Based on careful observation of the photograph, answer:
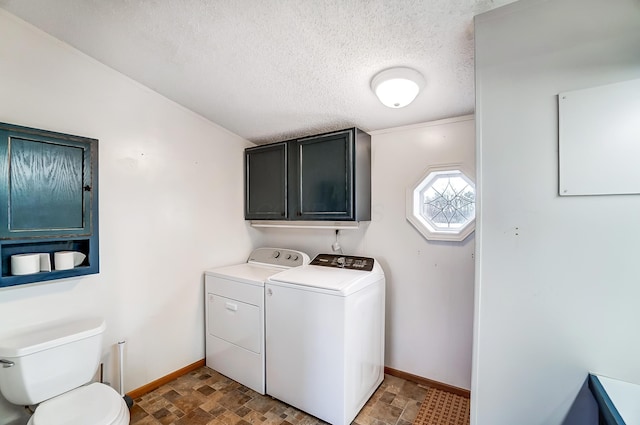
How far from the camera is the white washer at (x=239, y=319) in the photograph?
87.4 inches

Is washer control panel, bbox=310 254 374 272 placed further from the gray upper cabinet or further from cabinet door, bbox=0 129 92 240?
cabinet door, bbox=0 129 92 240

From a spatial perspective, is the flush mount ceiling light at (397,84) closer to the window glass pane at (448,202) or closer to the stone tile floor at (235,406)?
the window glass pane at (448,202)

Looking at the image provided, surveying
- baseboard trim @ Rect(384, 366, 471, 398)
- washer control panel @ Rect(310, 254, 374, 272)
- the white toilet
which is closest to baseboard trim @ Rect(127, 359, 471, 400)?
baseboard trim @ Rect(384, 366, 471, 398)

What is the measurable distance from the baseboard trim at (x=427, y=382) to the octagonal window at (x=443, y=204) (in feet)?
3.82

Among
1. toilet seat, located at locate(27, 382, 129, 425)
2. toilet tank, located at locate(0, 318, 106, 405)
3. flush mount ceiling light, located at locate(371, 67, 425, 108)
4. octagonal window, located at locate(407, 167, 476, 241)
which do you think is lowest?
toilet seat, located at locate(27, 382, 129, 425)

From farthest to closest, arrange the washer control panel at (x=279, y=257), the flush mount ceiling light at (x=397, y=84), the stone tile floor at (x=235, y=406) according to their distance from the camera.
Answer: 1. the washer control panel at (x=279, y=257)
2. the stone tile floor at (x=235, y=406)
3. the flush mount ceiling light at (x=397, y=84)

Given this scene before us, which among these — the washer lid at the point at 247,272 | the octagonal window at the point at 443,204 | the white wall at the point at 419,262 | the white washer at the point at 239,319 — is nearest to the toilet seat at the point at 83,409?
the white washer at the point at 239,319

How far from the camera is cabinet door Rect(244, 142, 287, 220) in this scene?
2668mm

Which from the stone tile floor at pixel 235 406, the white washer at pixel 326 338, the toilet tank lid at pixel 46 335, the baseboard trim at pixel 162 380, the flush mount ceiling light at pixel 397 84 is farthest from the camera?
the baseboard trim at pixel 162 380

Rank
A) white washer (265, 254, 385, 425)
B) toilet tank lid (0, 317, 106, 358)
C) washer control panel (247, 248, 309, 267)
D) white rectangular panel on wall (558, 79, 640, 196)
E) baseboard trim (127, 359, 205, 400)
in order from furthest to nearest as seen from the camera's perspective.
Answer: washer control panel (247, 248, 309, 267) → baseboard trim (127, 359, 205, 400) → white washer (265, 254, 385, 425) → toilet tank lid (0, 317, 106, 358) → white rectangular panel on wall (558, 79, 640, 196)

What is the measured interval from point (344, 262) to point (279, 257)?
2.35ft

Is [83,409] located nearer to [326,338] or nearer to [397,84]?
[326,338]

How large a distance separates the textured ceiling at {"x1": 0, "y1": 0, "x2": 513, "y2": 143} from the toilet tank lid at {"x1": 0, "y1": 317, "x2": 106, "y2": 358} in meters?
1.74

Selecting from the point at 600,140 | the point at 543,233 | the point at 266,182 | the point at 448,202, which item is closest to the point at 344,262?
the point at 448,202
